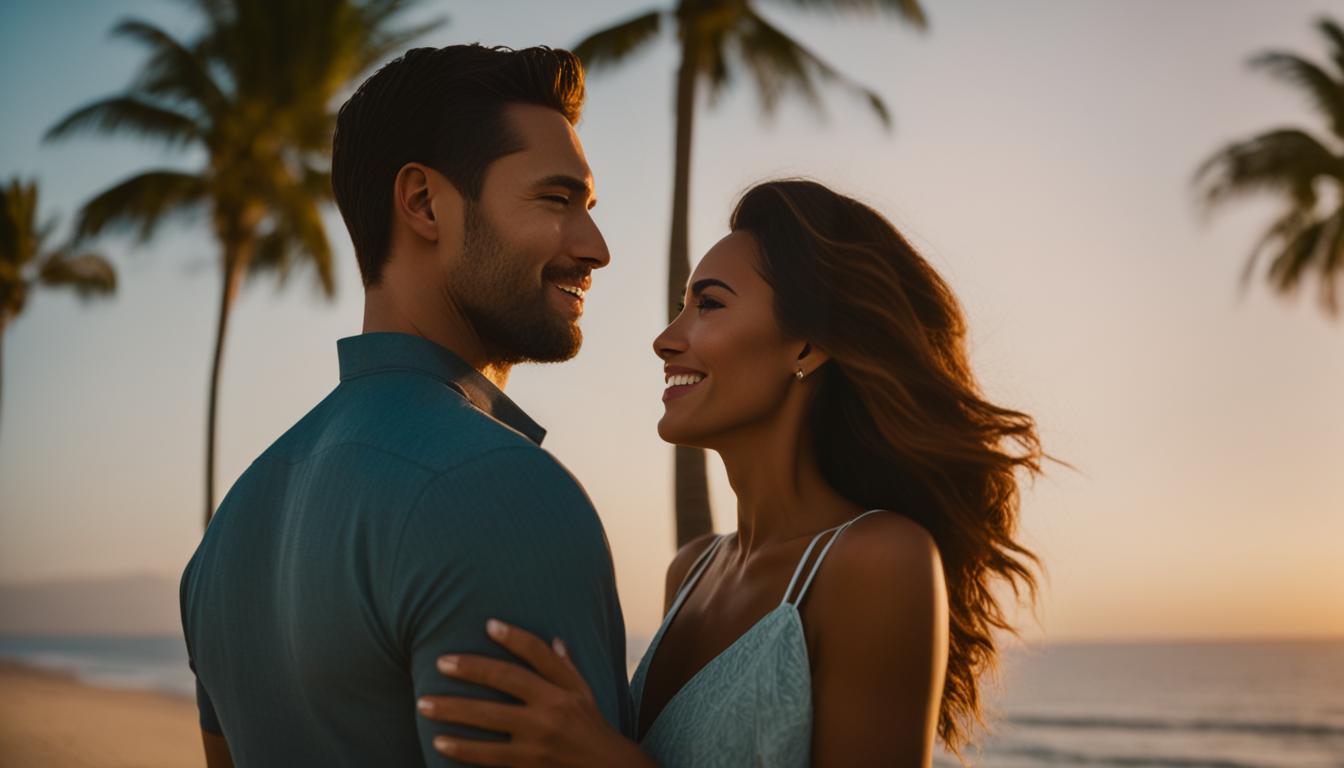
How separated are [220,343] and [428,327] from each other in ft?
69.5

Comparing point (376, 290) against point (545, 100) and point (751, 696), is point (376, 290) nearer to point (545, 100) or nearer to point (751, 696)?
point (545, 100)

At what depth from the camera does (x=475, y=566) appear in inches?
61.2

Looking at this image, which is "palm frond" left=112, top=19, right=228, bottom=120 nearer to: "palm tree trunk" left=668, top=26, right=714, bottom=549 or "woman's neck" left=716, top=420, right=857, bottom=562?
"palm tree trunk" left=668, top=26, right=714, bottom=549

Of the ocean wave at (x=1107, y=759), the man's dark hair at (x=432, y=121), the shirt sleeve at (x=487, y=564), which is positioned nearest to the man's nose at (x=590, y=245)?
the man's dark hair at (x=432, y=121)

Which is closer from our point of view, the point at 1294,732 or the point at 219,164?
the point at 219,164

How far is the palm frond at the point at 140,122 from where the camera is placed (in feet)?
70.8

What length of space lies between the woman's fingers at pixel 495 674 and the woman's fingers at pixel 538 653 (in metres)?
0.02

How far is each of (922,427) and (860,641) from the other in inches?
30.2

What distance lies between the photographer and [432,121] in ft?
7.22

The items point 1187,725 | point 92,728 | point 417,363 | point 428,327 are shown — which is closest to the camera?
point 417,363

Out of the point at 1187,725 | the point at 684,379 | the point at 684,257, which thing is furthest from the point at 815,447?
the point at 1187,725

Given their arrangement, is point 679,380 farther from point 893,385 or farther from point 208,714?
point 208,714

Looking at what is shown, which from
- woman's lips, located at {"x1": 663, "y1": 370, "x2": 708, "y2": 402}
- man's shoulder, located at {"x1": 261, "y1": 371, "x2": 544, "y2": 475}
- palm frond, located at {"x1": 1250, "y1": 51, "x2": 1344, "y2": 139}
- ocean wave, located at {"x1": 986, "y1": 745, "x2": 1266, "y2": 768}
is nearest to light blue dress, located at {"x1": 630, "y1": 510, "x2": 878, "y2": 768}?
woman's lips, located at {"x1": 663, "y1": 370, "x2": 708, "y2": 402}

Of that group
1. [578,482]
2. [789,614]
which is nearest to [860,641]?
[789,614]
